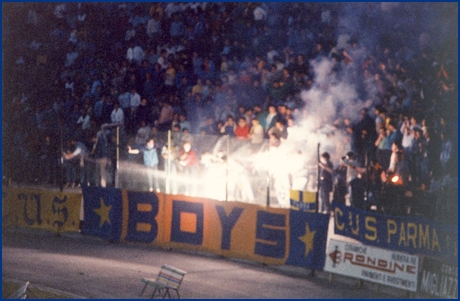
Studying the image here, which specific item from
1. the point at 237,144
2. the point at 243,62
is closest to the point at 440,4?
the point at 243,62

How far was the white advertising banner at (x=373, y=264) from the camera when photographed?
472 inches

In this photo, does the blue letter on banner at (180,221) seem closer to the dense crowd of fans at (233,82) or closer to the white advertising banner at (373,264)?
the dense crowd of fans at (233,82)

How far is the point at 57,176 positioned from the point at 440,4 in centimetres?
1077

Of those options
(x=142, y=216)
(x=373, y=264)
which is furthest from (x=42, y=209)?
(x=373, y=264)

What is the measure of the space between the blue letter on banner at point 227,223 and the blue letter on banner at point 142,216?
1.71 meters

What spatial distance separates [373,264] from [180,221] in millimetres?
4872

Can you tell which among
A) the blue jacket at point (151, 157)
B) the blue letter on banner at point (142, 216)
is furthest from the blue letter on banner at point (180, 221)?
the blue jacket at point (151, 157)

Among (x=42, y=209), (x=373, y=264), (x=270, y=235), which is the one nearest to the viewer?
(x=373, y=264)

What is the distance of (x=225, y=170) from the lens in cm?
1531

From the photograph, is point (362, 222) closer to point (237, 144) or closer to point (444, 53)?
point (237, 144)

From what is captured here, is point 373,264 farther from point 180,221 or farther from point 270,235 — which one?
point 180,221

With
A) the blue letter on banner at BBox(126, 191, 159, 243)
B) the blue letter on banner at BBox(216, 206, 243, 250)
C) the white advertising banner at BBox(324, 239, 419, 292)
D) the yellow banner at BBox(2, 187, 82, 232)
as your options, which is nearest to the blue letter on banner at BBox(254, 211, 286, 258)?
the blue letter on banner at BBox(216, 206, 243, 250)

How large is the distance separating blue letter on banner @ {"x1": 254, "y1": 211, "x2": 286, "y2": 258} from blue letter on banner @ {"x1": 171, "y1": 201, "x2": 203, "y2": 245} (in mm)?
1511

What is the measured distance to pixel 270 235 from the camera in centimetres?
1459
